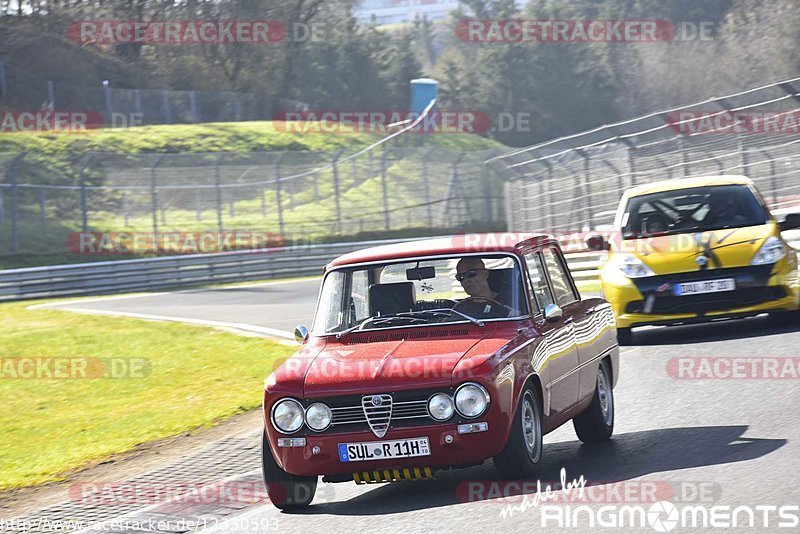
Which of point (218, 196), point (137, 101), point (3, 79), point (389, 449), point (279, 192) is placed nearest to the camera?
point (389, 449)

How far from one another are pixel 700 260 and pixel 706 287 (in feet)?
0.95

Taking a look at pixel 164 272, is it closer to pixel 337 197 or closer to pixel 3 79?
pixel 337 197

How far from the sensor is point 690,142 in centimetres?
2464

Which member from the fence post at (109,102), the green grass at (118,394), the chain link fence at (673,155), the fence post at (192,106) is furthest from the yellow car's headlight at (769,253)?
the fence post at (192,106)

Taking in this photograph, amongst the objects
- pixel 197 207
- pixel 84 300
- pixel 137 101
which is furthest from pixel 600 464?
pixel 137 101

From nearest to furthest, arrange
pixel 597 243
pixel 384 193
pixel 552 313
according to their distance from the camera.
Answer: pixel 552 313 → pixel 597 243 → pixel 384 193

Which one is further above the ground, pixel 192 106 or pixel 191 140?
pixel 192 106

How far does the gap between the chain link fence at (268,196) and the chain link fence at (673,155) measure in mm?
9822

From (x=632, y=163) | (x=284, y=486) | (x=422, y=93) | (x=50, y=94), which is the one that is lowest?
(x=284, y=486)

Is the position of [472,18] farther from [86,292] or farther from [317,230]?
[86,292]

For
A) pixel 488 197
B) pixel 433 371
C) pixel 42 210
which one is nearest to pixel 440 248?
pixel 433 371

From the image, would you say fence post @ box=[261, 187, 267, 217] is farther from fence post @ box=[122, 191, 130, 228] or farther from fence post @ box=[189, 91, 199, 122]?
fence post @ box=[189, 91, 199, 122]

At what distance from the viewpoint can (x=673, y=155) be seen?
981 inches

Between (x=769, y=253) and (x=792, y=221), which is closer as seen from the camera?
(x=769, y=253)
